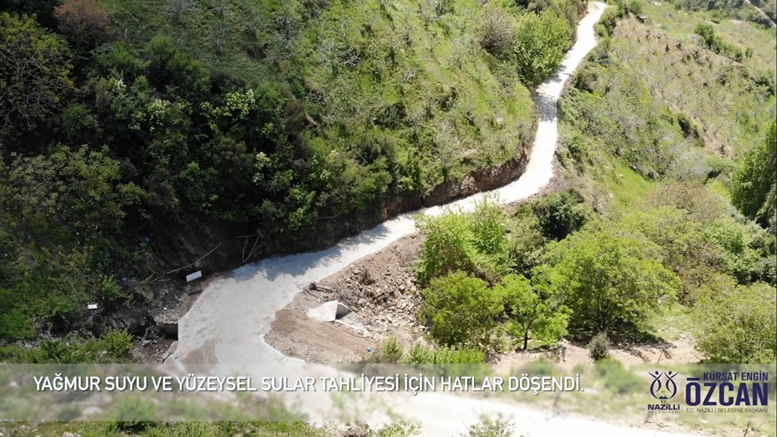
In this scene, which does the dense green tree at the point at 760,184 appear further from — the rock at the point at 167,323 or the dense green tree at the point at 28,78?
the dense green tree at the point at 28,78

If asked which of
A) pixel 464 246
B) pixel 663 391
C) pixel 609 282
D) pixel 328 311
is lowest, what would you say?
pixel 328 311

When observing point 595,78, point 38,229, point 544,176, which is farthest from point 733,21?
point 38,229

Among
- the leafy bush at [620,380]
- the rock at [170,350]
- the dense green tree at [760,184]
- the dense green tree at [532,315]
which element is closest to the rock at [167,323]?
the rock at [170,350]

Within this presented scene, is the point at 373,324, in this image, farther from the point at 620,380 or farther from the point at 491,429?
the point at 620,380

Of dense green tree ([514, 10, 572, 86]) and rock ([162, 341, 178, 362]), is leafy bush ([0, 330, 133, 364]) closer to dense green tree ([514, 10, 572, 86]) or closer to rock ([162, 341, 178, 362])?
rock ([162, 341, 178, 362])

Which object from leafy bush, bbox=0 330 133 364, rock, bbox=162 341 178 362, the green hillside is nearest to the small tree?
the green hillside

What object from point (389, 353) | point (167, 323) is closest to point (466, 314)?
point (389, 353)

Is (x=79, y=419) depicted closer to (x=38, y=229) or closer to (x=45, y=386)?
(x=45, y=386)
